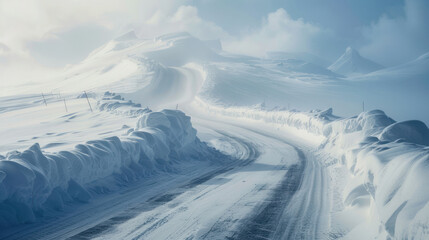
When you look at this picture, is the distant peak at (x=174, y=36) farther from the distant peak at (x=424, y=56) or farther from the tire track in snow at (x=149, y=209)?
the tire track in snow at (x=149, y=209)

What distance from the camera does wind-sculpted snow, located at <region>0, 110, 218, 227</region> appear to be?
8.48 m

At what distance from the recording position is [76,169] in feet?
A: 36.0

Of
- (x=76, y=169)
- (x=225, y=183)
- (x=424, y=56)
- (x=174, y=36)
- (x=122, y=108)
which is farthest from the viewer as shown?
(x=424, y=56)

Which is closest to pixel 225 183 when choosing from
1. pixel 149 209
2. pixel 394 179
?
pixel 149 209

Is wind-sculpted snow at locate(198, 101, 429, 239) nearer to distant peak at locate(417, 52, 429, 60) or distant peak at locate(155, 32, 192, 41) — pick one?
distant peak at locate(155, 32, 192, 41)

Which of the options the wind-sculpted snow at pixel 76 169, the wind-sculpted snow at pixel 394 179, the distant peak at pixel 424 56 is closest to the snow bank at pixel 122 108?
the wind-sculpted snow at pixel 76 169

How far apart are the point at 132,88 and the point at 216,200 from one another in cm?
6159

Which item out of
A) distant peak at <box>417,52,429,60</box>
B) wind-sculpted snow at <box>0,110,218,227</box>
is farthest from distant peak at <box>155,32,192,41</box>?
wind-sculpted snow at <box>0,110,218,227</box>

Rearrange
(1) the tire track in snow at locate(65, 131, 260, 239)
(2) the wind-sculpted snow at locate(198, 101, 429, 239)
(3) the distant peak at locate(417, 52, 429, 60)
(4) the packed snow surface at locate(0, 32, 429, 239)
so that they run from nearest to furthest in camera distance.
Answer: (2) the wind-sculpted snow at locate(198, 101, 429, 239) < (4) the packed snow surface at locate(0, 32, 429, 239) < (1) the tire track in snow at locate(65, 131, 260, 239) < (3) the distant peak at locate(417, 52, 429, 60)

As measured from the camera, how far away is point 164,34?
524 feet

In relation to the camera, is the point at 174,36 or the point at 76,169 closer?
the point at 76,169

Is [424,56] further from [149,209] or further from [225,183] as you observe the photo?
[149,209]

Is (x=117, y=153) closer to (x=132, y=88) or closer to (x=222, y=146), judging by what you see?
(x=222, y=146)

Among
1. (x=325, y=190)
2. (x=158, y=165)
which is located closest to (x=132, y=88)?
(x=158, y=165)
